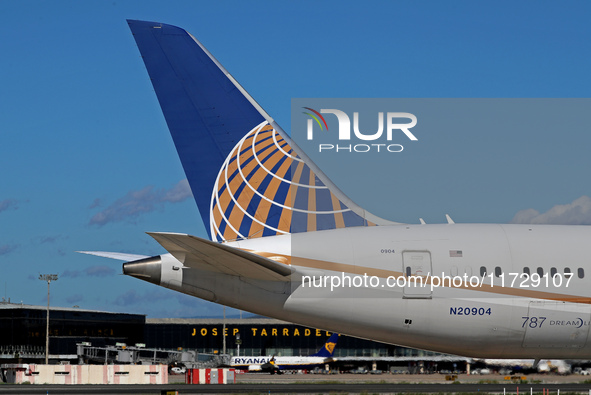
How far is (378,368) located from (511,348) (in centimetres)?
7520

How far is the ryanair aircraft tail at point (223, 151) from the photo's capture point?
21.5 m

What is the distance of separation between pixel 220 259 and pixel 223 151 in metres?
4.50

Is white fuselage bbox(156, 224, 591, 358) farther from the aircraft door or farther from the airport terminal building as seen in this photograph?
the airport terminal building

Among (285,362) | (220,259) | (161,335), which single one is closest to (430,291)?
(220,259)

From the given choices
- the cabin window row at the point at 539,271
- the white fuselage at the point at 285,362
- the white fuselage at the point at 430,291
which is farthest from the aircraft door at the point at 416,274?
the white fuselage at the point at 285,362

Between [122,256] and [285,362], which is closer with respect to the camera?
[122,256]

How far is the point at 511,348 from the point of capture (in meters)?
20.5

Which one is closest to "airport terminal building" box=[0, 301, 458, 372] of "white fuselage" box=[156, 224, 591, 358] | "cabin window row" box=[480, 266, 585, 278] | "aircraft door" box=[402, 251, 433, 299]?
"white fuselage" box=[156, 224, 591, 358]

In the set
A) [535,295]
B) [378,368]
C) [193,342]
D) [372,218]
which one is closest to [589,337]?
[535,295]

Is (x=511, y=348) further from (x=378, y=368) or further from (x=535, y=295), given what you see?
(x=378, y=368)

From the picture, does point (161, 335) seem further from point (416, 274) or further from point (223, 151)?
point (416, 274)

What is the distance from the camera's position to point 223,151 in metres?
21.7

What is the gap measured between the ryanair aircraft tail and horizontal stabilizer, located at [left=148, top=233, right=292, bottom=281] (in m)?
2.52

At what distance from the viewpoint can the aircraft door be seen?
1978 centimetres
